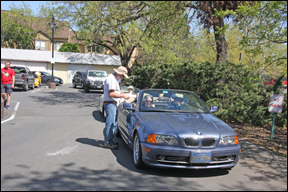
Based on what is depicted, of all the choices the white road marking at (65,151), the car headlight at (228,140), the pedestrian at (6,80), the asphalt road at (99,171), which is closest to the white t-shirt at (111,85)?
the asphalt road at (99,171)

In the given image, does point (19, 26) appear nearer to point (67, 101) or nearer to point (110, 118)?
point (67, 101)

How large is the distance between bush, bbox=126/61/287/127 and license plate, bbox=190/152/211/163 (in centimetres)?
481

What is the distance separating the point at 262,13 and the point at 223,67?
2.70 m

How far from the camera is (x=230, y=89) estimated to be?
11.0 meters

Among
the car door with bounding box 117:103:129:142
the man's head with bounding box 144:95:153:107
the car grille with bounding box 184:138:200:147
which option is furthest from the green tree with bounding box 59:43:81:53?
the car grille with bounding box 184:138:200:147

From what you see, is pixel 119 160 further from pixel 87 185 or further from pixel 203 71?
pixel 203 71

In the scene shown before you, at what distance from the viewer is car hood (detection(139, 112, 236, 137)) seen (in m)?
4.64

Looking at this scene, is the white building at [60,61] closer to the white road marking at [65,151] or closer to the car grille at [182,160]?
the white road marking at [65,151]

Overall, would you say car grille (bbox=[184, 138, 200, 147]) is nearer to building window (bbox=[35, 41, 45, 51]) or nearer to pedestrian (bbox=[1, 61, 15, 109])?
pedestrian (bbox=[1, 61, 15, 109])

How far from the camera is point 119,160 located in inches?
216

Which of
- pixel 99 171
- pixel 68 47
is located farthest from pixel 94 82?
pixel 68 47

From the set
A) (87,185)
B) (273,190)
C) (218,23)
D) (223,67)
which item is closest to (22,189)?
(87,185)

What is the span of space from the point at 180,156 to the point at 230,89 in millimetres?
7237

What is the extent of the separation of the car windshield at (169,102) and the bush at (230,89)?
10.1 ft
